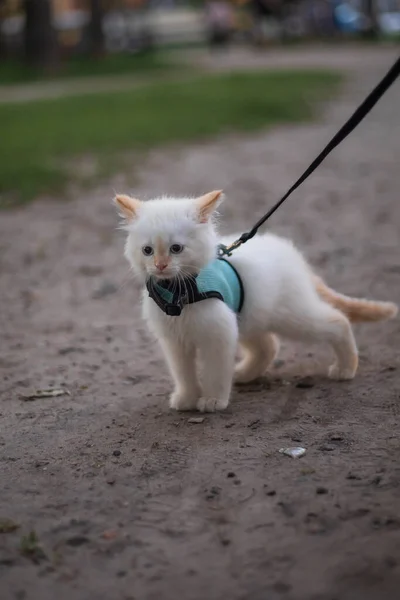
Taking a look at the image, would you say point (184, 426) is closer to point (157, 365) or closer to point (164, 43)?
point (157, 365)

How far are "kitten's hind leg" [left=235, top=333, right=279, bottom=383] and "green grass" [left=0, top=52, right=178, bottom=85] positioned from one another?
64.3 feet

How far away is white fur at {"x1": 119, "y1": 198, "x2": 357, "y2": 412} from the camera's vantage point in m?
3.83

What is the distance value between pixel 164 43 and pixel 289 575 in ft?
129

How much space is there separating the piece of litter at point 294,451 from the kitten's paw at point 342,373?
98 centimetres

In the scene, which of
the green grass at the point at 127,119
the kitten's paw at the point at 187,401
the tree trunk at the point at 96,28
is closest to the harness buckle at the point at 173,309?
the kitten's paw at the point at 187,401

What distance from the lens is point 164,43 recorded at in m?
39.9

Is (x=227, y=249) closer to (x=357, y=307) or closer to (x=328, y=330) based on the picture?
(x=328, y=330)

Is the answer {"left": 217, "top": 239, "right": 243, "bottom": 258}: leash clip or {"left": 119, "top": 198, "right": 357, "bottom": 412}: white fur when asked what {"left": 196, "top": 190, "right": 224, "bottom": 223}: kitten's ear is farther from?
{"left": 217, "top": 239, "right": 243, "bottom": 258}: leash clip

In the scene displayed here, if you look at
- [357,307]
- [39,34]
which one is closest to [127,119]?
[39,34]

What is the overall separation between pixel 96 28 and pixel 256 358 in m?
26.4

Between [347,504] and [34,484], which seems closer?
[347,504]

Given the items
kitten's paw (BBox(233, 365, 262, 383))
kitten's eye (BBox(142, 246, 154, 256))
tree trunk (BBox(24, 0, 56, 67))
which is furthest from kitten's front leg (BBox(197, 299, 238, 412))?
tree trunk (BBox(24, 0, 56, 67))

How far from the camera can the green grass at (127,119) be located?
11266 mm

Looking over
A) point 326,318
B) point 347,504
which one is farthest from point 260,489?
point 326,318
